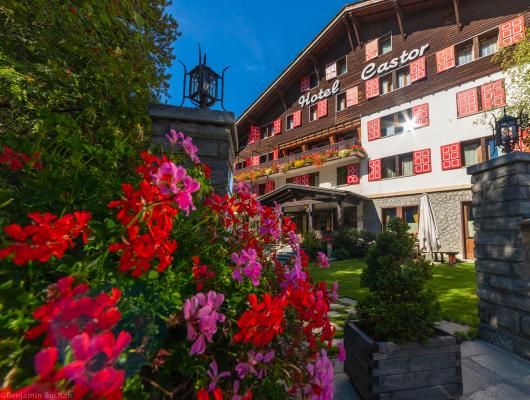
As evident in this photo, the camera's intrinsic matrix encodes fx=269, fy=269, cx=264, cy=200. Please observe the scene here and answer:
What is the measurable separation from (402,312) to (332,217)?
16928mm

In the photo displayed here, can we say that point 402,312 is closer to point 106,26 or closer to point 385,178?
point 106,26

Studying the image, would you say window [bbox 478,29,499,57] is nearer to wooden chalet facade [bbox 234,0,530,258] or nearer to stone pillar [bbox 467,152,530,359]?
wooden chalet facade [bbox 234,0,530,258]

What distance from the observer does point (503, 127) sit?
4.29 meters

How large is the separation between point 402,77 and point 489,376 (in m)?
17.2

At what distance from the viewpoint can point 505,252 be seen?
3.27 metres

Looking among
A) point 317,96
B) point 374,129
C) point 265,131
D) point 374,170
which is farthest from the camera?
point 265,131

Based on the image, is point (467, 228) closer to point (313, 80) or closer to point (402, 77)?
point (402, 77)

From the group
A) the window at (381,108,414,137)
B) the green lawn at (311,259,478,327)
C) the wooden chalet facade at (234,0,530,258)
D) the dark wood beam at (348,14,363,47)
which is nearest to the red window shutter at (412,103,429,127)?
the wooden chalet facade at (234,0,530,258)

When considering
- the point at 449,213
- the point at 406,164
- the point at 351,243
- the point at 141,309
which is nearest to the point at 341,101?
the point at 406,164

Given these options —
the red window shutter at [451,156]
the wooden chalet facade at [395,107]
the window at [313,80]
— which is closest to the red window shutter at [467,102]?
the wooden chalet facade at [395,107]

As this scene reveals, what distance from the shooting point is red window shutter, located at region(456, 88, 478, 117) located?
12.9 meters

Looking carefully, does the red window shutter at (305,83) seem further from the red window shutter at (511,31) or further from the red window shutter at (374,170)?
the red window shutter at (511,31)

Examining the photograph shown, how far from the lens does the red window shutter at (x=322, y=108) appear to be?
19391 millimetres

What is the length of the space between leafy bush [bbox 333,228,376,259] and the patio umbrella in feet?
9.31
